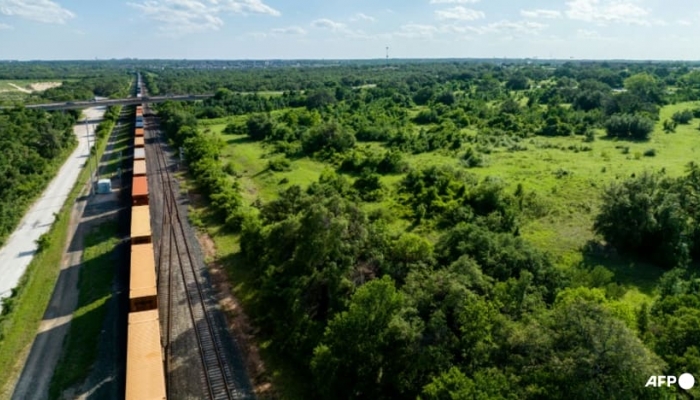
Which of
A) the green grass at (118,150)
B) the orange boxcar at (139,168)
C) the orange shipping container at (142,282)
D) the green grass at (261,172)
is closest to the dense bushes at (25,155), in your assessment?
the green grass at (118,150)

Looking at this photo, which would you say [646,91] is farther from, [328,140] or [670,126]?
[328,140]

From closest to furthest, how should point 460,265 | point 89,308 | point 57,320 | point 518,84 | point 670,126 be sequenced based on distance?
point 460,265 → point 57,320 → point 89,308 → point 670,126 → point 518,84

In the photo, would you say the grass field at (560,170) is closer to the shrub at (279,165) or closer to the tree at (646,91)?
the shrub at (279,165)

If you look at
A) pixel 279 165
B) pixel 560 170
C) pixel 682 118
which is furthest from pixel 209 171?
pixel 682 118

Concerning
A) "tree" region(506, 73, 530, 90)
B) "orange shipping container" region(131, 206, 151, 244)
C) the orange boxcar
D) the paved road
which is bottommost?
the paved road

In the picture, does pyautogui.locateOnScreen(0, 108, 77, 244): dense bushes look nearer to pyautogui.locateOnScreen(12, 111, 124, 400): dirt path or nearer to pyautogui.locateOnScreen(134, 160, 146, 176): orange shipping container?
pyautogui.locateOnScreen(12, 111, 124, 400): dirt path

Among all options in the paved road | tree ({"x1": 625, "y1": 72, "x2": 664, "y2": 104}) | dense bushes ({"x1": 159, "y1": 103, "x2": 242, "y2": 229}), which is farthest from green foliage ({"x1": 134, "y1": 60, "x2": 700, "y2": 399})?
tree ({"x1": 625, "y1": 72, "x2": 664, "y2": 104})

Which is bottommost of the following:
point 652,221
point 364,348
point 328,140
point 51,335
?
point 51,335
